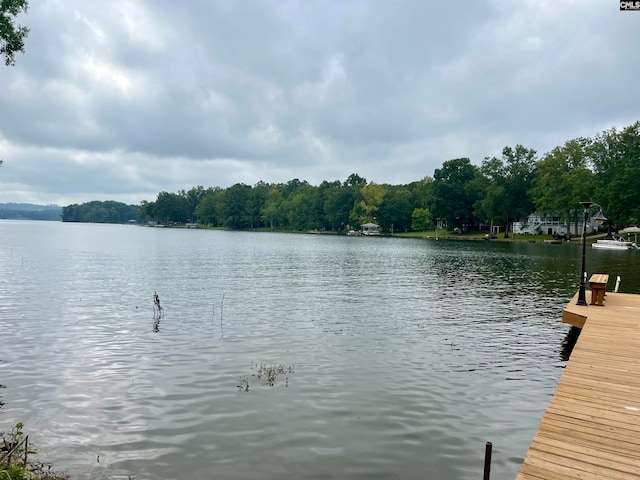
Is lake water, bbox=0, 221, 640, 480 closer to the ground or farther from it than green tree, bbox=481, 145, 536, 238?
closer to the ground

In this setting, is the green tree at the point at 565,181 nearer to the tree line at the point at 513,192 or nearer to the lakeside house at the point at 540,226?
the tree line at the point at 513,192

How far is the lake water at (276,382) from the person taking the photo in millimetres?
8047

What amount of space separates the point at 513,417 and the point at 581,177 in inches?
4078

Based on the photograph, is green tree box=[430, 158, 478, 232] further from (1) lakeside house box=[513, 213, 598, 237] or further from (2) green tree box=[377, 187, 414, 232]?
(2) green tree box=[377, 187, 414, 232]

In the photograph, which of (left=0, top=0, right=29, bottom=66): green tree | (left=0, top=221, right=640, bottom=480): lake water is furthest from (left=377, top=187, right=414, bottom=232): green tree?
(left=0, top=0, right=29, bottom=66): green tree

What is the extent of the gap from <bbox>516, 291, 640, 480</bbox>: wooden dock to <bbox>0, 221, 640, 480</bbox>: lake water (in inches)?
46.1

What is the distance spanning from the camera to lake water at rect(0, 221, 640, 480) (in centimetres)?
805

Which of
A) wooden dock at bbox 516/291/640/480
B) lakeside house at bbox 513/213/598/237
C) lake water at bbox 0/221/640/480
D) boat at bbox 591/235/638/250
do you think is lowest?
lake water at bbox 0/221/640/480

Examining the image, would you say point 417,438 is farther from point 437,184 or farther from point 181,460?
point 437,184

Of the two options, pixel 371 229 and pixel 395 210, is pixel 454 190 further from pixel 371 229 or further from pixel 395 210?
pixel 371 229

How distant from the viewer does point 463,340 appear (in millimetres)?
16688

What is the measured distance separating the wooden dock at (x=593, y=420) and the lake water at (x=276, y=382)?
1.17 metres

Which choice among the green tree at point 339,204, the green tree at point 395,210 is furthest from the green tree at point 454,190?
the green tree at point 339,204

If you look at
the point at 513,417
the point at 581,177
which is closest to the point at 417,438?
the point at 513,417
